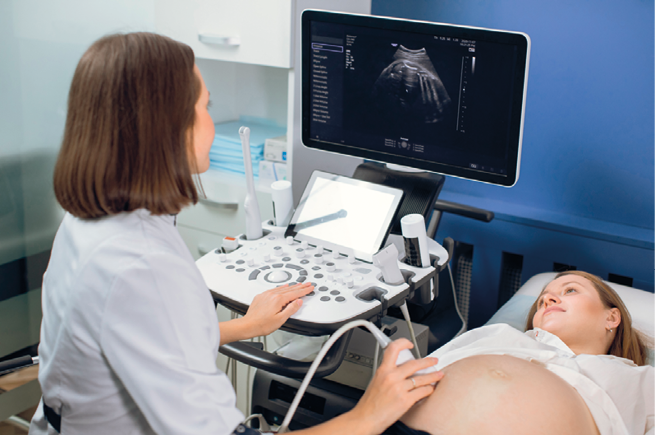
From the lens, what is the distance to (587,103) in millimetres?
1826

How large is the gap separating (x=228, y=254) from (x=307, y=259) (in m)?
0.20

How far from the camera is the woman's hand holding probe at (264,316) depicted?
3.88 feet

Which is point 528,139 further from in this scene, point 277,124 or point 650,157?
point 277,124

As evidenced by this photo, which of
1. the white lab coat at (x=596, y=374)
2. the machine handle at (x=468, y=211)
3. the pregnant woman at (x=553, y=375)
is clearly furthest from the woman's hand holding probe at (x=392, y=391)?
the machine handle at (x=468, y=211)

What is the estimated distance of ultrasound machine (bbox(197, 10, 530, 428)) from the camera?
128 cm

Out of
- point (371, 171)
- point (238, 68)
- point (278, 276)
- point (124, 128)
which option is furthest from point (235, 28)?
point (124, 128)

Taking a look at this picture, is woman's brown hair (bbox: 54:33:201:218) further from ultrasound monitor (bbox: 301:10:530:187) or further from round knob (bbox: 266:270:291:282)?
ultrasound monitor (bbox: 301:10:530:187)

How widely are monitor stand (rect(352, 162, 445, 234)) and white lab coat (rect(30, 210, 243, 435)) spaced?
777 mm

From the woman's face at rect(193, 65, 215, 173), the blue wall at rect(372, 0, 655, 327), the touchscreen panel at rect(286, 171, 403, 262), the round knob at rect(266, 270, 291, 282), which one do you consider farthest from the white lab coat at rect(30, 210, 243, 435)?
the blue wall at rect(372, 0, 655, 327)

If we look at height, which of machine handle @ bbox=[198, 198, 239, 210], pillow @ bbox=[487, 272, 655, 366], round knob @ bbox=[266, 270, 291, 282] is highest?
round knob @ bbox=[266, 270, 291, 282]

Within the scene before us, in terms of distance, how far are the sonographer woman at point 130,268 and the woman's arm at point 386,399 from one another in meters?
0.20

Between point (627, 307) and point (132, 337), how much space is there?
1.39 metres

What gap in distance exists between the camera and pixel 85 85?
0.80 meters

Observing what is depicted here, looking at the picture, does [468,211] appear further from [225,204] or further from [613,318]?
[225,204]
